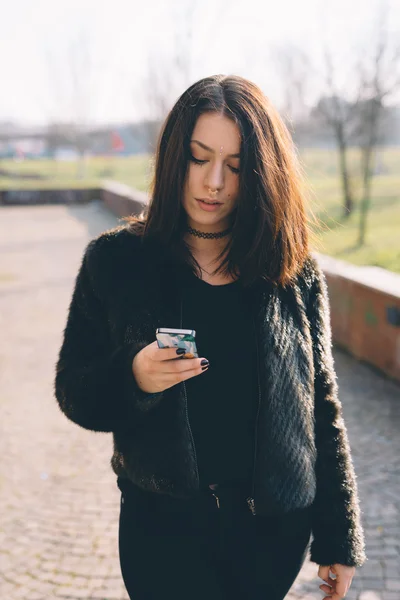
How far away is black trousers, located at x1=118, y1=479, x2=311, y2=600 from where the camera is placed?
5.29 feet

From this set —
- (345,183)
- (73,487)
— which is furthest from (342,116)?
(73,487)

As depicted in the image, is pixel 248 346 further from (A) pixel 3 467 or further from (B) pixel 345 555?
(A) pixel 3 467

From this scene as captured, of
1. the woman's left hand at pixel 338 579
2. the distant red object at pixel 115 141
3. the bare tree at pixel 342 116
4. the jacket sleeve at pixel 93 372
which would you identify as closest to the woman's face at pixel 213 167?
the jacket sleeve at pixel 93 372

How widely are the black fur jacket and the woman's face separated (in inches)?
7.6

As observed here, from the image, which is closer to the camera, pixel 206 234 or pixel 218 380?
pixel 218 380

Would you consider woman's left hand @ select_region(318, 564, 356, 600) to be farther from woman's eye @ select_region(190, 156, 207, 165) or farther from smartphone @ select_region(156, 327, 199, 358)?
woman's eye @ select_region(190, 156, 207, 165)

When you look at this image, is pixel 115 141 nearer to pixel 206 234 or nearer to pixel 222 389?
pixel 206 234

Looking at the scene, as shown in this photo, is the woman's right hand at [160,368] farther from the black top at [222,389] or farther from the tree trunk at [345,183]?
the tree trunk at [345,183]

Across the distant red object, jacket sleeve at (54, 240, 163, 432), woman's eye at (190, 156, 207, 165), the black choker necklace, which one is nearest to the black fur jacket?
jacket sleeve at (54, 240, 163, 432)

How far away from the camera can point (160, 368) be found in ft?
4.63

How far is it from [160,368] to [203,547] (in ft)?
1.77

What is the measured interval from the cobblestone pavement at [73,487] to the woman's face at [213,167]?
218cm

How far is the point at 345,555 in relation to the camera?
5.57 ft

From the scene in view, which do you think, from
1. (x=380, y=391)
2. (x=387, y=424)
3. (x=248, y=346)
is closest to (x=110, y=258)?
(x=248, y=346)
